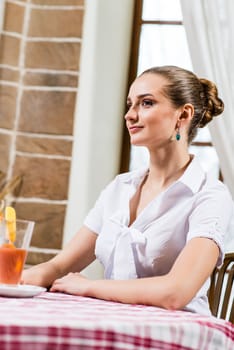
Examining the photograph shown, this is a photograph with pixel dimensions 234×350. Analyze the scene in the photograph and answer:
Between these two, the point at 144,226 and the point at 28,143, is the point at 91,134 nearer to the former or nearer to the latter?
the point at 28,143

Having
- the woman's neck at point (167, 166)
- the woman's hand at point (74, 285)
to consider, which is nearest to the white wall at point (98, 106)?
the woman's neck at point (167, 166)

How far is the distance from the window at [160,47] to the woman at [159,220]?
116 cm

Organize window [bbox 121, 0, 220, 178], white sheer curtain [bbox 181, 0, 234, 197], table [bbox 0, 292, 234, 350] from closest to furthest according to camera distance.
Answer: table [bbox 0, 292, 234, 350], white sheer curtain [bbox 181, 0, 234, 197], window [bbox 121, 0, 220, 178]

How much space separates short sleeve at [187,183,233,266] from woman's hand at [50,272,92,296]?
0.90 feet

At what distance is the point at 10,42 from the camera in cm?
313

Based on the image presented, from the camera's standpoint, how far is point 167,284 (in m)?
1.38

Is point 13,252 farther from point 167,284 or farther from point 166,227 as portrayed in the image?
point 166,227

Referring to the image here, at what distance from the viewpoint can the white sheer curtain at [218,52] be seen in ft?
9.68

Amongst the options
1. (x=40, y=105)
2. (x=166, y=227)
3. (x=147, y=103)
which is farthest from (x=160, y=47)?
(x=166, y=227)

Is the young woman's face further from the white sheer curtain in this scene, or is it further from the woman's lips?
the white sheer curtain

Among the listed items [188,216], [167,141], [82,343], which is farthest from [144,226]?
[82,343]

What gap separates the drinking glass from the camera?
4.36ft

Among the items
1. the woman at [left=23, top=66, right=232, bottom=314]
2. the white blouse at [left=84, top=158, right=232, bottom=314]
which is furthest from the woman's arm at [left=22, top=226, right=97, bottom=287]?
the white blouse at [left=84, top=158, right=232, bottom=314]

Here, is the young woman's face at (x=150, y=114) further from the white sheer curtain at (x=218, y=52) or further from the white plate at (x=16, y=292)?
the white sheer curtain at (x=218, y=52)
